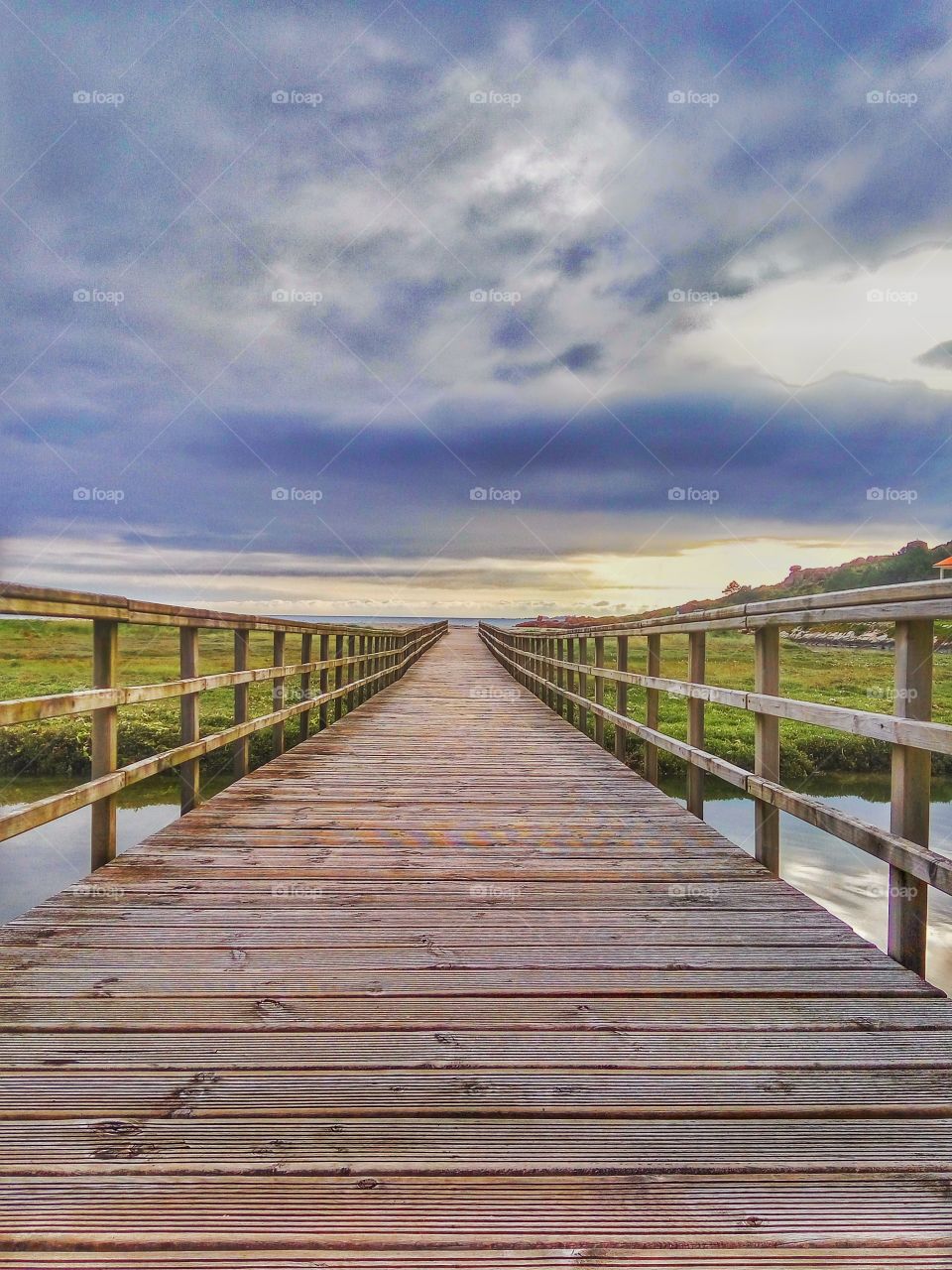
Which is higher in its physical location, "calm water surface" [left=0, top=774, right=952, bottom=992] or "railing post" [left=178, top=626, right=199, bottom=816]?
"railing post" [left=178, top=626, right=199, bottom=816]

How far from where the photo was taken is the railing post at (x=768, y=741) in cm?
296

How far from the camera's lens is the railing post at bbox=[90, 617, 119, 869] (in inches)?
111

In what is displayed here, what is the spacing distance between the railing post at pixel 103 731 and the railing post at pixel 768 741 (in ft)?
8.97

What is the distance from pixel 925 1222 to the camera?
114 centimetres

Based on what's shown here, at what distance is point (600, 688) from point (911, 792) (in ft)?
14.0

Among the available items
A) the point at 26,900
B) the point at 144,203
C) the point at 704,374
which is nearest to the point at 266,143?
the point at 144,203

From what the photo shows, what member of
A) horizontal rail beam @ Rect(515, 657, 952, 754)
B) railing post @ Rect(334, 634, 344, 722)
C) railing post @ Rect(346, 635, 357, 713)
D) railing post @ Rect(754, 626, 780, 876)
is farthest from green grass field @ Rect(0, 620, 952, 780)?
railing post @ Rect(754, 626, 780, 876)

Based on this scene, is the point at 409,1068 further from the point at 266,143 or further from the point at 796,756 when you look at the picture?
the point at 266,143

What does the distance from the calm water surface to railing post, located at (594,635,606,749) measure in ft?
8.07

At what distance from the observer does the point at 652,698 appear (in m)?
4.61

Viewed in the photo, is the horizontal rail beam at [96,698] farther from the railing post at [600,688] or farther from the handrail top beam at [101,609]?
the railing post at [600,688]

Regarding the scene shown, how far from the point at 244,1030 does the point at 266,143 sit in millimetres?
22211

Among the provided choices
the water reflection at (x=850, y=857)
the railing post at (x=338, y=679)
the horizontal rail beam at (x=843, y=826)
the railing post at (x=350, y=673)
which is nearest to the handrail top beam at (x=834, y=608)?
the horizontal rail beam at (x=843, y=826)

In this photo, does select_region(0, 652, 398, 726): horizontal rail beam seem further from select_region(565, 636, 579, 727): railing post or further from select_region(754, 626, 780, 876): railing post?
select_region(565, 636, 579, 727): railing post
